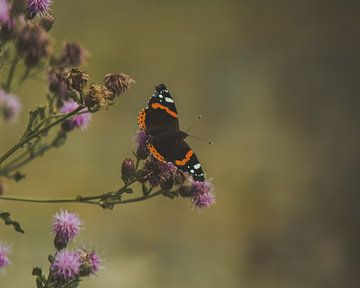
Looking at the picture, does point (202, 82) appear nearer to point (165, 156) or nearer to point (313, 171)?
point (313, 171)

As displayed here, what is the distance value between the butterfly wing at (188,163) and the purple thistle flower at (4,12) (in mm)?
635

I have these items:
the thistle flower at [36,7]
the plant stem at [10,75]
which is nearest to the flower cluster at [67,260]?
the plant stem at [10,75]

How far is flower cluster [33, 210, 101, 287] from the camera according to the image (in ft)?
5.96

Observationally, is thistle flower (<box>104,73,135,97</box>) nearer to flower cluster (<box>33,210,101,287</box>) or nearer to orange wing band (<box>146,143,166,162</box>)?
orange wing band (<box>146,143,166,162</box>)

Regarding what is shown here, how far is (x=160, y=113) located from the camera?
238 cm

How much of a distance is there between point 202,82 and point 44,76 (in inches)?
158

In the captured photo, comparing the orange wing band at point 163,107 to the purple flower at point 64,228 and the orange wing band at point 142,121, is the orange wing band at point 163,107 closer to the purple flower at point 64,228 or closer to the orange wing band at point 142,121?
the orange wing band at point 142,121

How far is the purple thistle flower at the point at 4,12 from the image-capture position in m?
1.70

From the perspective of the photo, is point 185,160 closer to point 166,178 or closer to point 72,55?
point 166,178

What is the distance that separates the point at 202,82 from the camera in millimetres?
Answer: 5836

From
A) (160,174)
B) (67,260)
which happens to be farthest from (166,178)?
(67,260)

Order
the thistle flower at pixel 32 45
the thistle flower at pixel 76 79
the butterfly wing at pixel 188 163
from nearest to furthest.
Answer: the thistle flower at pixel 32 45
the thistle flower at pixel 76 79
the butterfly wing at pixel 188 163

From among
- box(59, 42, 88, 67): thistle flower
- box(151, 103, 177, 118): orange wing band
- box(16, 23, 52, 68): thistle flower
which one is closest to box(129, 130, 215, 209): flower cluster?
box(151, 103, 177, 118): orange wing band

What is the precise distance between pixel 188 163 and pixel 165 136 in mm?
150
